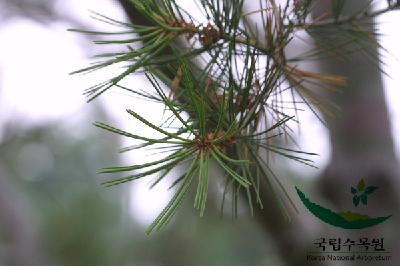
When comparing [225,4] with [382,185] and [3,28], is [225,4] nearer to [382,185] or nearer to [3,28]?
[382,185]

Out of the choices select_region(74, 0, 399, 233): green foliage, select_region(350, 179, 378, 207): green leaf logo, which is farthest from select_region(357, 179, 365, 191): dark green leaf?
select_region(74, 0, 399, 233): green foliage

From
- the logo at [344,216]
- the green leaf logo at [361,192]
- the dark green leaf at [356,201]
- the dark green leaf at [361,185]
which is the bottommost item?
the logo at [344,216]

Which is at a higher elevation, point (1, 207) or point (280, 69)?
point (280, 69)

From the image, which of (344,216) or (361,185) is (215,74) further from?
(361,185)

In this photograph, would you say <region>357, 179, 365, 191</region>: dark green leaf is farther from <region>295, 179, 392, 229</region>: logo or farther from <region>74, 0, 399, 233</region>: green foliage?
<region>74, 0, 399, 233</region>: green foliage

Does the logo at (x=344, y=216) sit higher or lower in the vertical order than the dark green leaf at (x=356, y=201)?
lower

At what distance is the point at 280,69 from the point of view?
42 centimetres

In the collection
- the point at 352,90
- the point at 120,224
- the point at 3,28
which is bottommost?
the point at 120,224

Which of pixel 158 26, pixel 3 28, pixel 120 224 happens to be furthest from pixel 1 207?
pixel 120 224

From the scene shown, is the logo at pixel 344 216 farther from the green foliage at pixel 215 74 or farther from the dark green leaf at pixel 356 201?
the green foliage at pixel 215 74

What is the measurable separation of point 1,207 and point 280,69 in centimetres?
149

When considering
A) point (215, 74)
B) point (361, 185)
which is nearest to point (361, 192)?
point (361, 185)

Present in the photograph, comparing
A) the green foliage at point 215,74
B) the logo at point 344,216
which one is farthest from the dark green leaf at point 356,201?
the green foliage at point 215,74

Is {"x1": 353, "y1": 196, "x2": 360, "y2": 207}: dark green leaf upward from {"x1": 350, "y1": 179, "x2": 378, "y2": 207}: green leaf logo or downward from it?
downward
